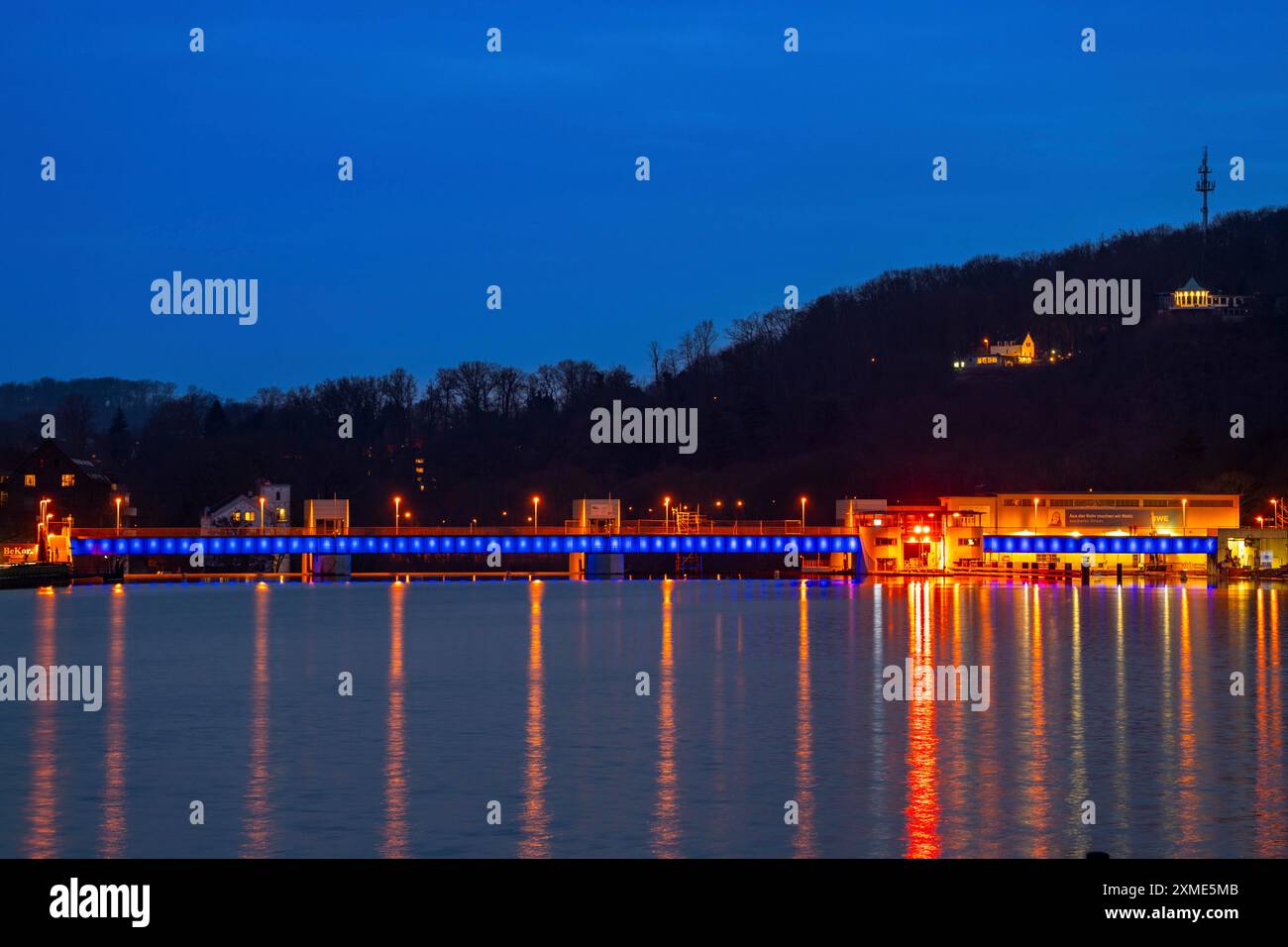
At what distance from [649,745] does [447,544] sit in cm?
11027

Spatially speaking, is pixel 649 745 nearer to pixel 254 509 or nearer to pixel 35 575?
pixel 35 575

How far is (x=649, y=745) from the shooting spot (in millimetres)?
32781

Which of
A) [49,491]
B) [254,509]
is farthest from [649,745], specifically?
[254,509]

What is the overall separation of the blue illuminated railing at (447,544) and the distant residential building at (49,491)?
17.1 meters

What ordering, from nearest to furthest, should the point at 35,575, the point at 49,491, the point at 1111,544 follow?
1. the point at 35,575
2. the point at 1111,544
3. the point at 49,491

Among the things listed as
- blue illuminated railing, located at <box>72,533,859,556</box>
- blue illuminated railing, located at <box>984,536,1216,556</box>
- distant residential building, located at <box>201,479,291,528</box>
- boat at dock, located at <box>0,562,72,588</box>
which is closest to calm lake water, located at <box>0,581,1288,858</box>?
boat at dock, located at <box>0,562,72,588</box>

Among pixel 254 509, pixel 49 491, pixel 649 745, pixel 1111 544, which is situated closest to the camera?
pixel 649 745

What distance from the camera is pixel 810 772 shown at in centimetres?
2905

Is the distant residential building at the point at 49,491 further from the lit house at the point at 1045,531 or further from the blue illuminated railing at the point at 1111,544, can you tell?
the blue illuminated railing at the point at 1111,544

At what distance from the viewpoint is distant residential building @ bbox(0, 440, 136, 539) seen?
15362 cm

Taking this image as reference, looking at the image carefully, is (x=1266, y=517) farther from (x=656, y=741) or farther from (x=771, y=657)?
(x=656, y=741)
